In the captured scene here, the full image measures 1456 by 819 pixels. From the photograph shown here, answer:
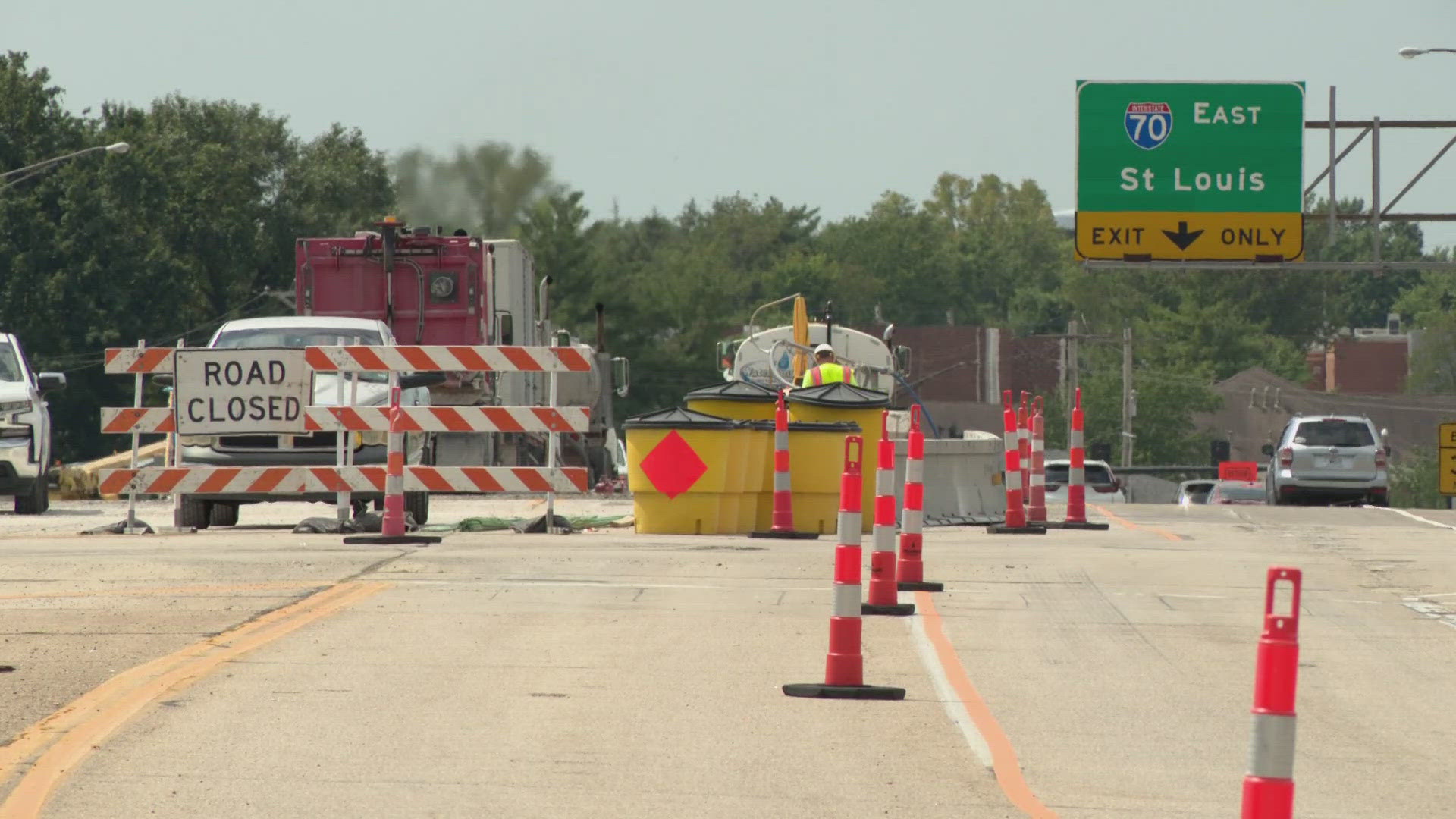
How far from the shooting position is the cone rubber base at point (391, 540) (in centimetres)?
1728

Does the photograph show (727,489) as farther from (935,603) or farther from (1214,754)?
(1214,754)

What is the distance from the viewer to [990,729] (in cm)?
903

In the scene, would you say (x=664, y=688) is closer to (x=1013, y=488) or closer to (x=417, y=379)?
(x=1013, y=488)

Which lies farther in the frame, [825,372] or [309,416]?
[825,372]

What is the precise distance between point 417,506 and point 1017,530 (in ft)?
18.1

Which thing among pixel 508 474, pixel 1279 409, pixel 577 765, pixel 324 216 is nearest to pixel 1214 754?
pixel 577 765

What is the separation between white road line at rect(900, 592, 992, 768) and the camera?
8.59 meters

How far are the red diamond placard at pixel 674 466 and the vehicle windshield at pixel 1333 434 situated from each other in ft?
53.2

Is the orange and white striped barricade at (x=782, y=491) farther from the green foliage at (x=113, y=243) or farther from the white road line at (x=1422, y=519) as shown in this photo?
the green foliage at (x=113, y=243)

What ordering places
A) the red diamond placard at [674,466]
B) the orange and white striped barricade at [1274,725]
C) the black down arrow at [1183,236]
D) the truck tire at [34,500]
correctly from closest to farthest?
the orange and white striped barricade at [1274,725]
the red diamond placard at [674,466]
the truck tire at [34,500]
the black down arrow at [1183,236]

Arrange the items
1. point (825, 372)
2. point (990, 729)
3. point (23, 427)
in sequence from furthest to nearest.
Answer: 1. point (23, 427)
2. point (825, 372)
3. point (990, 729)

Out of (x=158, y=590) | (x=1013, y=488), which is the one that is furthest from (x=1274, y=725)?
(x=1013, y=488)

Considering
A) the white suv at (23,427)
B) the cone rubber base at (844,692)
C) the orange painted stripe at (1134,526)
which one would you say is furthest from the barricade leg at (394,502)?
the white suv at (23,427)

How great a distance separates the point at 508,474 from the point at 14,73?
178 feet
